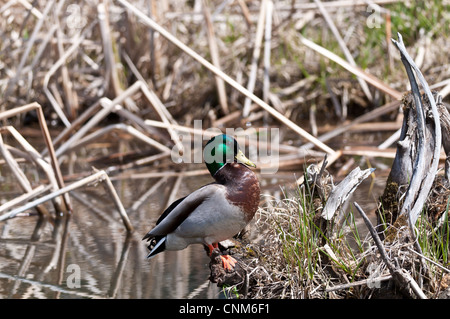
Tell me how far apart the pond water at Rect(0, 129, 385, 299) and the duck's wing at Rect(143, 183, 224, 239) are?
1.74 feet

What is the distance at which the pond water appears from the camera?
334 cm

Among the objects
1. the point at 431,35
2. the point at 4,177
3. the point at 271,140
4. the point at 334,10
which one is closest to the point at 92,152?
the point at 4,177

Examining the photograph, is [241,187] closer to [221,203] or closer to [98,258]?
[221,203]

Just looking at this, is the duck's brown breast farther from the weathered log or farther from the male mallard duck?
the weathered log

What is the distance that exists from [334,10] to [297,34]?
0.66 metres

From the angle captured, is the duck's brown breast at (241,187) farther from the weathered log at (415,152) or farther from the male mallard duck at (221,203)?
the weathered log at (415,152)

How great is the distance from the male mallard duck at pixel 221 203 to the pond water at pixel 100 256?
1.85 ft

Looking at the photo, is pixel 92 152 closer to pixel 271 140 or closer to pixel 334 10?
pixel 271 140

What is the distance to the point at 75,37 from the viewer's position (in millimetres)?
6871

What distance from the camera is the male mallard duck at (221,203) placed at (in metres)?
2.58

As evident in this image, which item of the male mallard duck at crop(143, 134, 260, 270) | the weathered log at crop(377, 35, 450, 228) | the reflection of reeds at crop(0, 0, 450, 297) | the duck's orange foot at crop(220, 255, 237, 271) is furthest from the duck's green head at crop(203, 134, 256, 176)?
the reflection of reeds at crop(0, 0, 450, 297)

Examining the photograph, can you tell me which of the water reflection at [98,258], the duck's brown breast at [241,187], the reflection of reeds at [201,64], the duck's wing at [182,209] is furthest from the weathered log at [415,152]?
the reflection of reeds at [201,64]

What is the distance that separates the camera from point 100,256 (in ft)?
12.5

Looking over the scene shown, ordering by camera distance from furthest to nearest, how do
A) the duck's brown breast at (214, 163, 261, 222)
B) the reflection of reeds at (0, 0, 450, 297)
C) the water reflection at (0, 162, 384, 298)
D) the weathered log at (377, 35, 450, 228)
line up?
1. the reflection of reeds at (0, 0, 450, 297)
2. the water reflection at (0, 162, 384, 298)
3. the weathered log at (377, 35, 450, 228)
4. the duck's brown breast at (214, 163, 261, 222)
